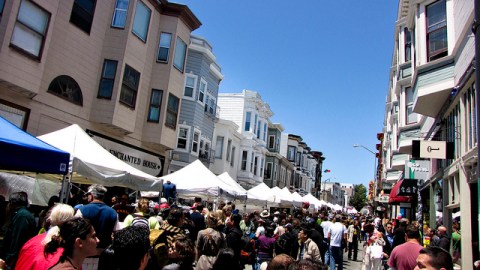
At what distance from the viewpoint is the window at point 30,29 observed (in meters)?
12.5

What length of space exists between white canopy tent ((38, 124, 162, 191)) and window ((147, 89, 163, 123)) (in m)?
10.6

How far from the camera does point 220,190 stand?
14.3 m

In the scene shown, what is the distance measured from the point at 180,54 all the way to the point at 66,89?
319 inches

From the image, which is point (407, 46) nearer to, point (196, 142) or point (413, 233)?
point (196, 142)

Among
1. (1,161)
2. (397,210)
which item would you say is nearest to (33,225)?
(1,161)

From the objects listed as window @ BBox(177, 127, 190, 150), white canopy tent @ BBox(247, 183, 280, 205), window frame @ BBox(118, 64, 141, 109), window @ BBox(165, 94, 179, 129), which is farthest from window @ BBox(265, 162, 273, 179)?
window frame @ BBox(118, 64, 141, 109)

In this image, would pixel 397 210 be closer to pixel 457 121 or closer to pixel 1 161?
pixel 457 121

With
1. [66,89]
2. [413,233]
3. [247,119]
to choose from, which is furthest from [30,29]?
[247,119]

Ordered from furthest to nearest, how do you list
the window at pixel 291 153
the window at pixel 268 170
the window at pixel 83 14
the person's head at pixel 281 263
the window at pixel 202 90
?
the window at pixel 291 153 < the window at pixel 268 170 < the window at pixel 202 90 < the window at pixel 83 14 < the person's head at pixel 281 263

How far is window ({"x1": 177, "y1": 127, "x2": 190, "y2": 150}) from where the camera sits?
2584 centimetres

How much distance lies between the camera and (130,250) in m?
3.05

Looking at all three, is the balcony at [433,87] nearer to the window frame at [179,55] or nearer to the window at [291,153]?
the window frame at [179,55]

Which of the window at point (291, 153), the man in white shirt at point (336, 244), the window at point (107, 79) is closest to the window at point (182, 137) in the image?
the window at point (107, 79)

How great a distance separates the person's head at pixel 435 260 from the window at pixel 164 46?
1909 centimetres
